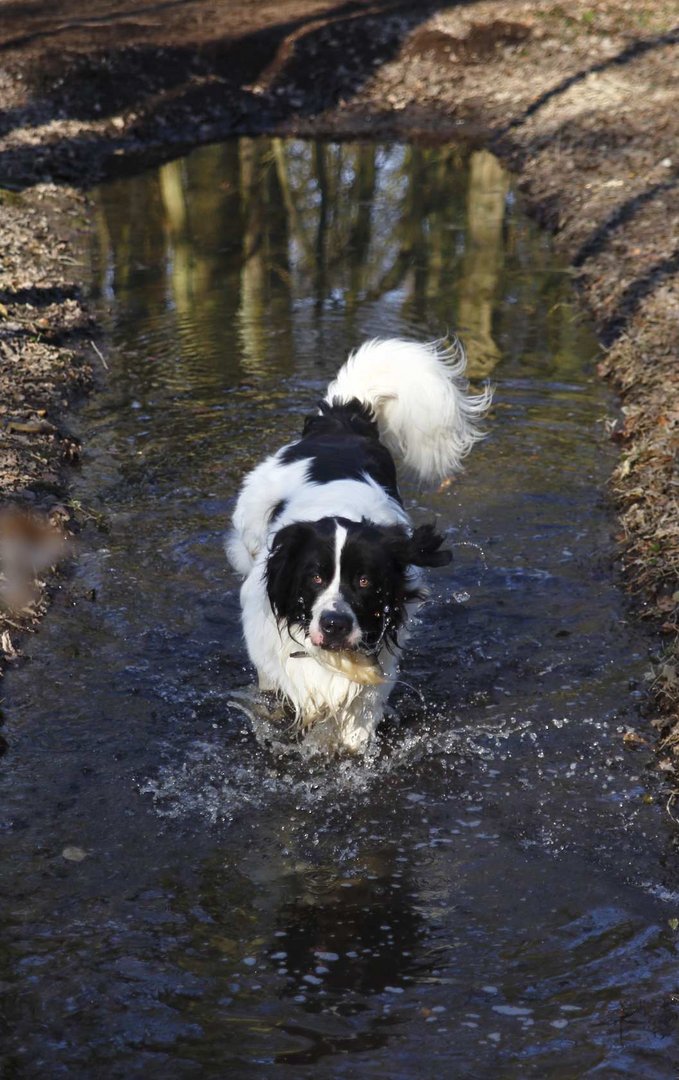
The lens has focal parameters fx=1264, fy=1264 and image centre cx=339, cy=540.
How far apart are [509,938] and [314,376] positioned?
19.8 feet

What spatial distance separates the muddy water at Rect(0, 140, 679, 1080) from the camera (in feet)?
12.7

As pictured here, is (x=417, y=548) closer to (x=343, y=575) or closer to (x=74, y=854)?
(x=343, y=575)

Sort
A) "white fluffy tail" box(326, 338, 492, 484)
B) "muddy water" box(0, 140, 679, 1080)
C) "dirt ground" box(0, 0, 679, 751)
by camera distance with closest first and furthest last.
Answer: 1. "muddy water" box(0, 140, 679, 1080)
2. "white fluffy tail" box(326, 338, 492, 484)
3. "dirt ground" box(0, 0, 679, 751)

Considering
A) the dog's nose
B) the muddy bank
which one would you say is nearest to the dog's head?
the dog's nose

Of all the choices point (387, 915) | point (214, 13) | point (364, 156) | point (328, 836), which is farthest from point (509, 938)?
point (214, 13)

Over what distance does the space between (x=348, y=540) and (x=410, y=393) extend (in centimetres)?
190

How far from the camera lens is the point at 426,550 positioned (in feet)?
16.6

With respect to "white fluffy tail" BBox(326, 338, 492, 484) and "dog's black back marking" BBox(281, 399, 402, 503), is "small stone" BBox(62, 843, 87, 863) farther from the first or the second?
"white fluffy tail" BBox(326, 338, 492, 484)

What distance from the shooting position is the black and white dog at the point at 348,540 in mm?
4922

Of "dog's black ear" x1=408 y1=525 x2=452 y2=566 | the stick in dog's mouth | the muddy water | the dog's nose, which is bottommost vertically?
the muddy water

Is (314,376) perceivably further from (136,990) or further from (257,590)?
(136,990)

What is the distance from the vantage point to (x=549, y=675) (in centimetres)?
603

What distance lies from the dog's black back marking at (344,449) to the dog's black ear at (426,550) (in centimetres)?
68

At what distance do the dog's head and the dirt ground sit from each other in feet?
4.38
